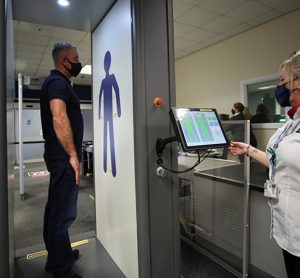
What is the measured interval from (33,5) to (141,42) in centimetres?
106

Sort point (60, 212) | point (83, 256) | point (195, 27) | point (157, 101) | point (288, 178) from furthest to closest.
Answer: point (195, 27) → point (83, 256) → point (60, 212) → point (157, 101) → point (288, 178)

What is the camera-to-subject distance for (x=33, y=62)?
632 cm

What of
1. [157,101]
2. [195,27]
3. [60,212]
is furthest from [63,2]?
[195,27]

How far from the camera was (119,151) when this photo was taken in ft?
5.66

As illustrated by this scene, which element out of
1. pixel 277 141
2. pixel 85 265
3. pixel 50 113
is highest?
pixel 50 113

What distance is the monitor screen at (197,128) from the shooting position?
117 cm

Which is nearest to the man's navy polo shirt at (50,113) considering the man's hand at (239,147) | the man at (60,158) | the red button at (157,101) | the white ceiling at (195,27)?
the man at (60,158)

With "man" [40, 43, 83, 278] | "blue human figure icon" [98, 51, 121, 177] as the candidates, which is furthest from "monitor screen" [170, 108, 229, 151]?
"man" [40, 43, 83, 278]

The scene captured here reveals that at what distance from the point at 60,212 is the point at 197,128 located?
1.14 m

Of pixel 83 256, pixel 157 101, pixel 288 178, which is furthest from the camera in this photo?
pixel 83 256

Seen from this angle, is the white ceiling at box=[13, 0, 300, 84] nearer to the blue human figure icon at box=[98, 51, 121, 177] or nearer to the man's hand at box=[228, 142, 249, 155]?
the blue human figure icon at box=[98, 51, 121, 177]

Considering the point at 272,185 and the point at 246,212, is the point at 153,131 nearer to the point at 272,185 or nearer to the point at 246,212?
the point at 272,185

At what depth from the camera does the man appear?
1622 mm

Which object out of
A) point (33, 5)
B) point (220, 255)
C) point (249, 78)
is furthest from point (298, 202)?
point (249, 78)
